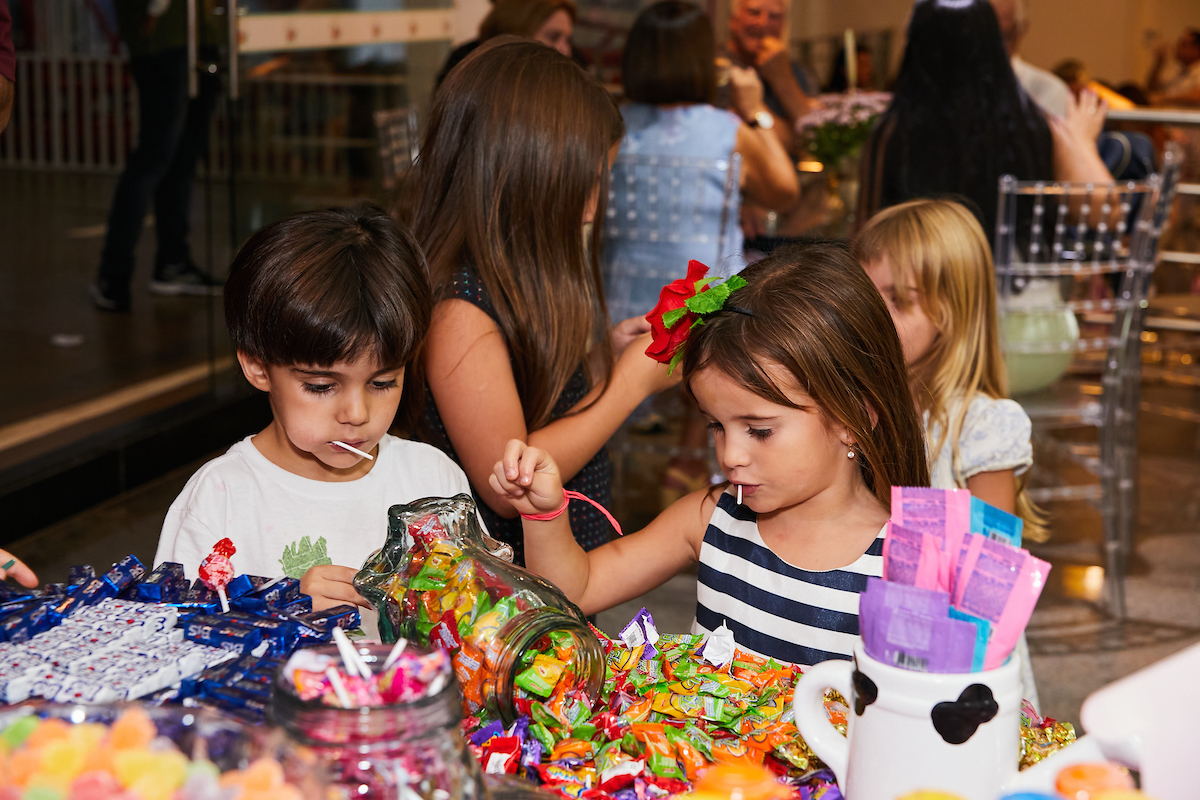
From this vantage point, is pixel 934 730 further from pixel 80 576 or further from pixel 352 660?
pixel 80 576

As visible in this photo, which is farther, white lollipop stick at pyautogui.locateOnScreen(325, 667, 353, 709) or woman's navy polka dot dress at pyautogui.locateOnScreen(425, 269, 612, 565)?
woman's navy polka dot dress at pyautogui.locateOnScreen(425, 269, 612, 565)

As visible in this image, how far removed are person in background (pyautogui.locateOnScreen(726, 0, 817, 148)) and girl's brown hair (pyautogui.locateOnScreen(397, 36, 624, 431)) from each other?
125 inches

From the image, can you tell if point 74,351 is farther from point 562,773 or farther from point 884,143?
point 562,773

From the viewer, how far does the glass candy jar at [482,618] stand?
84 cm

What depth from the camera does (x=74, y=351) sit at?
405 cm

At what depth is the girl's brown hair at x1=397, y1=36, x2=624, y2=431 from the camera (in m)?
1.53

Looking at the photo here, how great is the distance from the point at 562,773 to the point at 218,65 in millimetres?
3610

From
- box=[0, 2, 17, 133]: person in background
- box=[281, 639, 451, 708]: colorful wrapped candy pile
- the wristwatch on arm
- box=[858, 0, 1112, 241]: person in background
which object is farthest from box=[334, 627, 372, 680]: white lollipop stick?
the wristwatch on arm

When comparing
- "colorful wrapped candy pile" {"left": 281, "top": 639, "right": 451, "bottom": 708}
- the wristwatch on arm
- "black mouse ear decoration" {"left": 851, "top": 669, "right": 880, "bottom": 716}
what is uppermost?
the wristwatch on arm

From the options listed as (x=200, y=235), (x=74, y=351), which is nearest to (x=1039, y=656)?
(x=200, y=235)

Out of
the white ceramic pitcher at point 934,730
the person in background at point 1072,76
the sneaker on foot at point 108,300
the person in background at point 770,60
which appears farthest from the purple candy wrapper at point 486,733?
the person in background at point 1072,76

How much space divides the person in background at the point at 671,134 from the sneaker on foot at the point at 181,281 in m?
1.64

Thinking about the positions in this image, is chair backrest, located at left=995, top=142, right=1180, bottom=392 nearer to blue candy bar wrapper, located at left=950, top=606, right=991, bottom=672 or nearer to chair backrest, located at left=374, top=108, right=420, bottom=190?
chair backrest, located at left=374, top=108, right=420, bottom=190

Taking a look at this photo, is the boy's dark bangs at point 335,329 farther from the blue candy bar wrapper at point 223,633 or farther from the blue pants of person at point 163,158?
the blue pants of person at point 163,158
